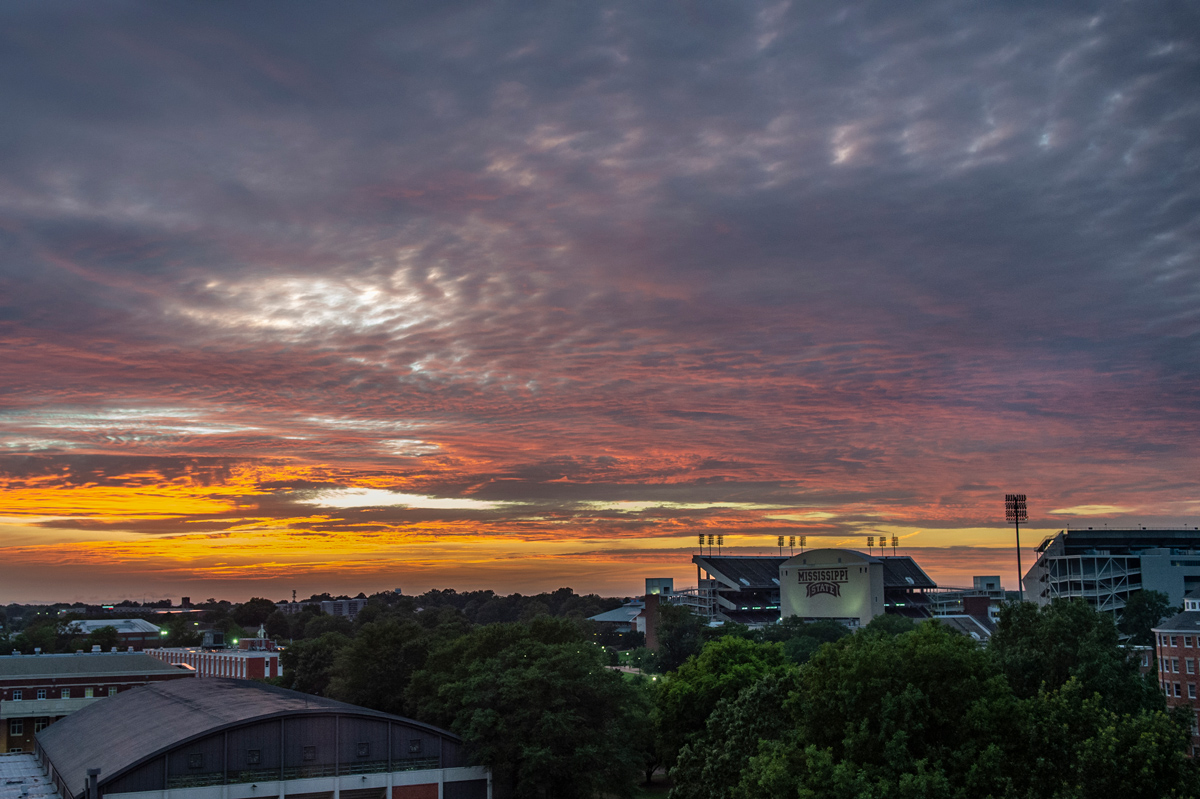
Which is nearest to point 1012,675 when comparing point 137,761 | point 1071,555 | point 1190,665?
point 137,761

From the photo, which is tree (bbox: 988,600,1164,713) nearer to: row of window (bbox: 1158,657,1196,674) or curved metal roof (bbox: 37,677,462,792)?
curved metal roof (bbox: 37,677,462,792)

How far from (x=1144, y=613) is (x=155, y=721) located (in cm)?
13694

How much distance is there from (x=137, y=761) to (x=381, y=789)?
15.1 metres

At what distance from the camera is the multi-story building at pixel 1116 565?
16162 centimetres

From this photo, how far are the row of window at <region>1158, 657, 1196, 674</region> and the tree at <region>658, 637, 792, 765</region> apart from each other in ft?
173

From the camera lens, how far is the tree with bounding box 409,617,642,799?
2494 inches

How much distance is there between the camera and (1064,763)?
35.6 m

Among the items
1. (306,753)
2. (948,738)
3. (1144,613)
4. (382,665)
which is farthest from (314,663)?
(1144,613)

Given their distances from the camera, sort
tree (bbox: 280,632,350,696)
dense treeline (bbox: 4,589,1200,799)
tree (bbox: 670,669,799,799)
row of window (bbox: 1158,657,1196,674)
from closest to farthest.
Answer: dense treeline (bbox: 4,589,1200,799) < tree (bbox: 670,669,799,799) < row of window (bbox: 1158,657,1196,674) < tree (bbox: 280,632,350,696)

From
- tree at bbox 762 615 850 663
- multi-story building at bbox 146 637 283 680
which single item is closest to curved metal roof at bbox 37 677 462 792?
multi-story building at bbox 146 637 283 680

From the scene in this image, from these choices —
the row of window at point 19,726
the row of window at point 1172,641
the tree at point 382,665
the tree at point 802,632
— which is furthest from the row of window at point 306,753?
the tree at point 802,632

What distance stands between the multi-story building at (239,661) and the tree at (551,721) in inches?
2805

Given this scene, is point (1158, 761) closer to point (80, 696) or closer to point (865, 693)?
point (865, 693)

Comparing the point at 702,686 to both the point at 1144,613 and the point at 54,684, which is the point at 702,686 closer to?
the point at 54,684
